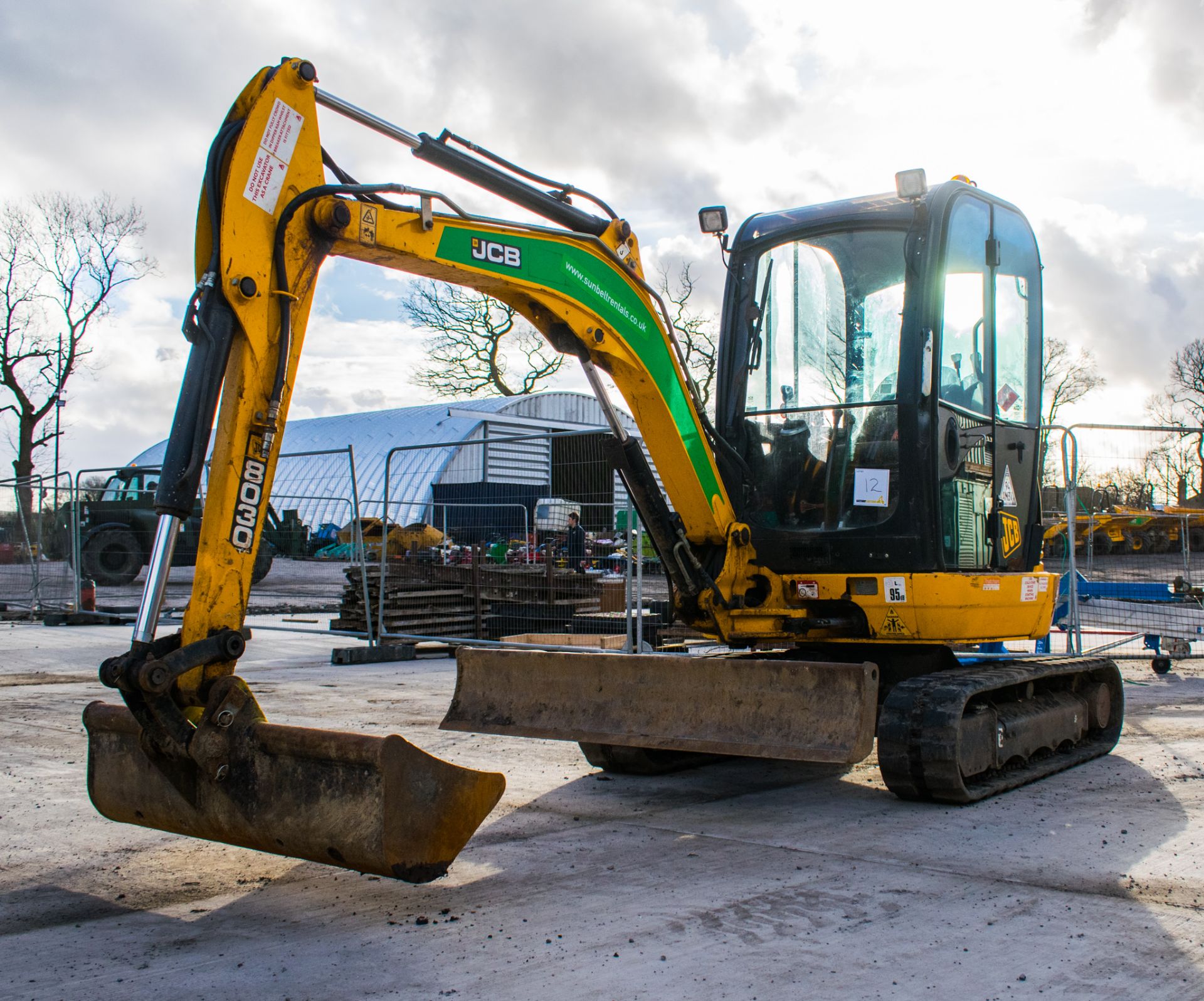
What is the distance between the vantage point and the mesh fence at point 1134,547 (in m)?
11.3

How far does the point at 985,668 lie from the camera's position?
6219 mm

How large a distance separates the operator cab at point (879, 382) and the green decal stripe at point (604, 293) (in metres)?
0.50

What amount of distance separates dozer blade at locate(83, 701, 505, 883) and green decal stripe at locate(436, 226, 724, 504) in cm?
213

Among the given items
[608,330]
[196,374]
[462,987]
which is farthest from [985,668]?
[196,374]

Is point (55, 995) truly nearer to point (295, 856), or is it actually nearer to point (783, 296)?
point (295, 856)

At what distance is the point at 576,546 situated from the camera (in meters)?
11.6

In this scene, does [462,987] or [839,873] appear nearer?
[462,987]

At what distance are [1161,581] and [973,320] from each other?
8.17m

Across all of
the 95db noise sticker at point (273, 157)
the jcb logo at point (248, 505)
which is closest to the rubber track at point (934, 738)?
the jcb logo at point (248, 505)

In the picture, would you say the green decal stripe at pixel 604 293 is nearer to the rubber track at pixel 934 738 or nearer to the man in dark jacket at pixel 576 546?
the rubber track at pixel 934 738

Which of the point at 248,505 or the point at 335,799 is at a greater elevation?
the point at 248,505

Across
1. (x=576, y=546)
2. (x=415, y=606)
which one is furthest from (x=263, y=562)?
(x=576, y=546)

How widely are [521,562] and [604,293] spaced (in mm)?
6846

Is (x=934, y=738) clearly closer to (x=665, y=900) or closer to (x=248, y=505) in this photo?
(x=665, y=900)
